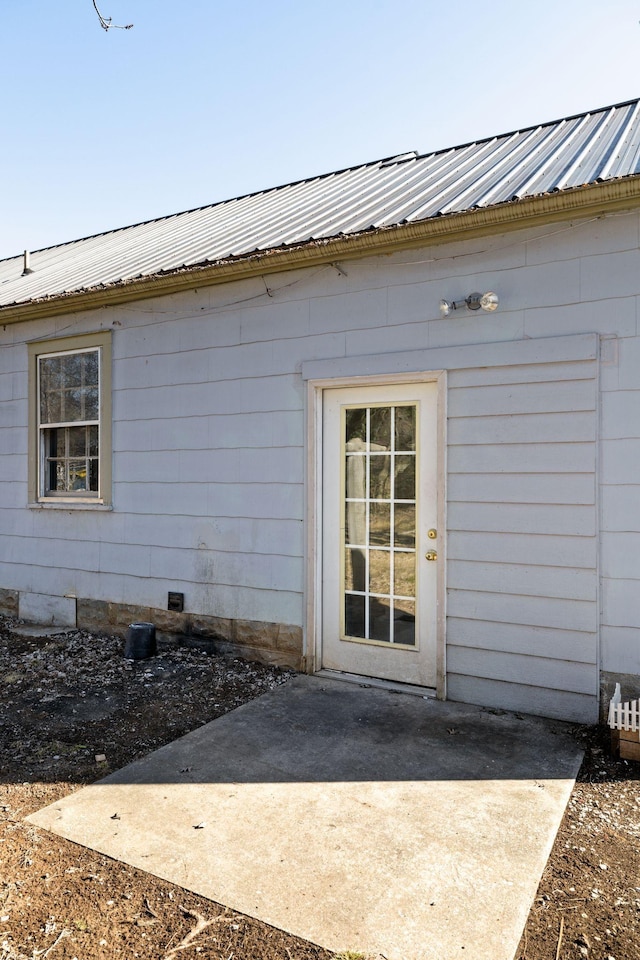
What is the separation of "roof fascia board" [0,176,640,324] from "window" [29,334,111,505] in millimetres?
455

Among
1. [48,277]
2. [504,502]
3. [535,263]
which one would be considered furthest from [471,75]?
[48,277]

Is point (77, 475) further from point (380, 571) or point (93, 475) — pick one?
point (380, 571)

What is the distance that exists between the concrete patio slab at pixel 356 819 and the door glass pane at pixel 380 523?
27.7 inches

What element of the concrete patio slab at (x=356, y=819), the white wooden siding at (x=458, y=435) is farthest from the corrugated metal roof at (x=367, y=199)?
the concrete patio slab at (x=356, y=819)

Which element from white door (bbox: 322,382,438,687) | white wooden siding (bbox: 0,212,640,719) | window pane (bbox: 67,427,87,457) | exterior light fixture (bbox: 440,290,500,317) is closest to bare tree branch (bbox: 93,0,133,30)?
white wooden siding (bbox: 0,212,640,719)

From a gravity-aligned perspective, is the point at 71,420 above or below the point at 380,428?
above

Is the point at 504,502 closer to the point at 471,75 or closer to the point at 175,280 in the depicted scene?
the point at 175,280

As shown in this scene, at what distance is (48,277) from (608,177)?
607 centimetres

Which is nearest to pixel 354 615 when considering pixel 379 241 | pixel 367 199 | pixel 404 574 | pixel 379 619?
pixel 379 619

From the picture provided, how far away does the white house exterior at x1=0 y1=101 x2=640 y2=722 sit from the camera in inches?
153

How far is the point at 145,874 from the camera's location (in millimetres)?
2441

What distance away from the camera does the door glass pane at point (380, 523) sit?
4527 millimetres

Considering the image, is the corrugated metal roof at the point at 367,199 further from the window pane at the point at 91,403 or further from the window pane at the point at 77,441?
the window pane at the point at 77,441

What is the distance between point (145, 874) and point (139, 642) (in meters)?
3.03
